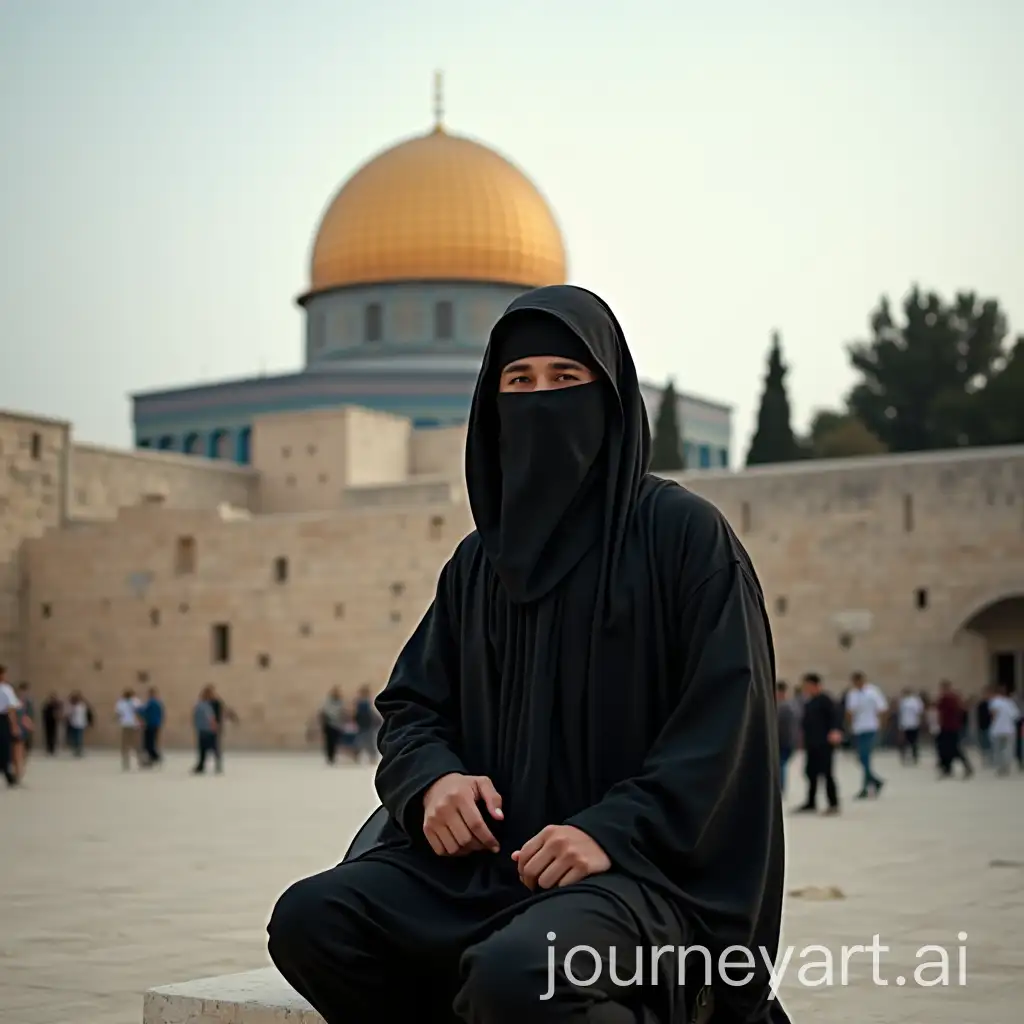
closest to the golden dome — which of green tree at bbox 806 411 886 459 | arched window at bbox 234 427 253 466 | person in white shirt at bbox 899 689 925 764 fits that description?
arched window at bbox 234 427 253 466

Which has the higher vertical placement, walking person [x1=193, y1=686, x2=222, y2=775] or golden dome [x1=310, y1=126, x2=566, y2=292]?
golden dome [x1=310, y1=126, x2=566, y2=292]

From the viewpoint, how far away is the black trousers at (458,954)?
246 centimetres

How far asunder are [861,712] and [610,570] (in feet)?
39.9

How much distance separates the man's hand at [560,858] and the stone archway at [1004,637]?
21.5m

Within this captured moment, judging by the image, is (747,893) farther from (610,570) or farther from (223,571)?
(223,571)

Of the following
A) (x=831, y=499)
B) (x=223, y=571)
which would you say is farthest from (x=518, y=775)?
(x=223, y=571)

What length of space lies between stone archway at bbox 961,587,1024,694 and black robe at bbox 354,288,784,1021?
21.2 m

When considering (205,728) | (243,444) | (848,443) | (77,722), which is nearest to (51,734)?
(77,722)

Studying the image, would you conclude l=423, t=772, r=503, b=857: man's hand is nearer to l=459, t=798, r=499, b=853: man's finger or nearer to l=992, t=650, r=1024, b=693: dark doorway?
l=459, t=798, r=499, b=853: man's finger

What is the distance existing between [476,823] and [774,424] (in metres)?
34.9

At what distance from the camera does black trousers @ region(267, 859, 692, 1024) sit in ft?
8.08

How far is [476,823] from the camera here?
281cm

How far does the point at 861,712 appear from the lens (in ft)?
47.9

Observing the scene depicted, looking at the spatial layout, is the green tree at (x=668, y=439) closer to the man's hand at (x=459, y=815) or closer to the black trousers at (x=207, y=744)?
the black trousers at (x=207, y=744)
